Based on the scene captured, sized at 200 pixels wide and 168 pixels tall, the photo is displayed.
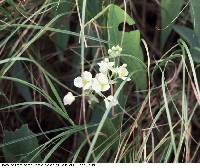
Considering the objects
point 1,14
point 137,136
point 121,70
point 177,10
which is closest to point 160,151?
point 137,136

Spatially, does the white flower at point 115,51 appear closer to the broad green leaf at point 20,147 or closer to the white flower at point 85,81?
the white flower at point 85,81

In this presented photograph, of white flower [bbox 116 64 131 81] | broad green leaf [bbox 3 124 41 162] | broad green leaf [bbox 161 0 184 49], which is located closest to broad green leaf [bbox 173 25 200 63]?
broad green leaf [bbox 161 0 184 49]

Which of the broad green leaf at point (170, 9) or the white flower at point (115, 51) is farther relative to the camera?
the broad green leaf at point (170, 9)

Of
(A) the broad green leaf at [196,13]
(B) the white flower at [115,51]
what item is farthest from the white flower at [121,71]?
(A) the broad green leaf at [196,13]

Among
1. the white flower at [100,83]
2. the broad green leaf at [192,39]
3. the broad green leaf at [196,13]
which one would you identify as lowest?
the white flower at [100,83]

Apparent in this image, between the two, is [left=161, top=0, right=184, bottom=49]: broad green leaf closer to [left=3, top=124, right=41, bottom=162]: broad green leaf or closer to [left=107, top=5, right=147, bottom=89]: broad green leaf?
[left=107, top=5, right=147, bottom=89]: broad green leaf

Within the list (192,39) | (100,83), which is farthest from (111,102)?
(192,39)

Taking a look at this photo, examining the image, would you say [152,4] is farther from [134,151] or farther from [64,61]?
[134,151]

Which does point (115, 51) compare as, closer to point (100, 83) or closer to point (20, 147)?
point (100, 83)
